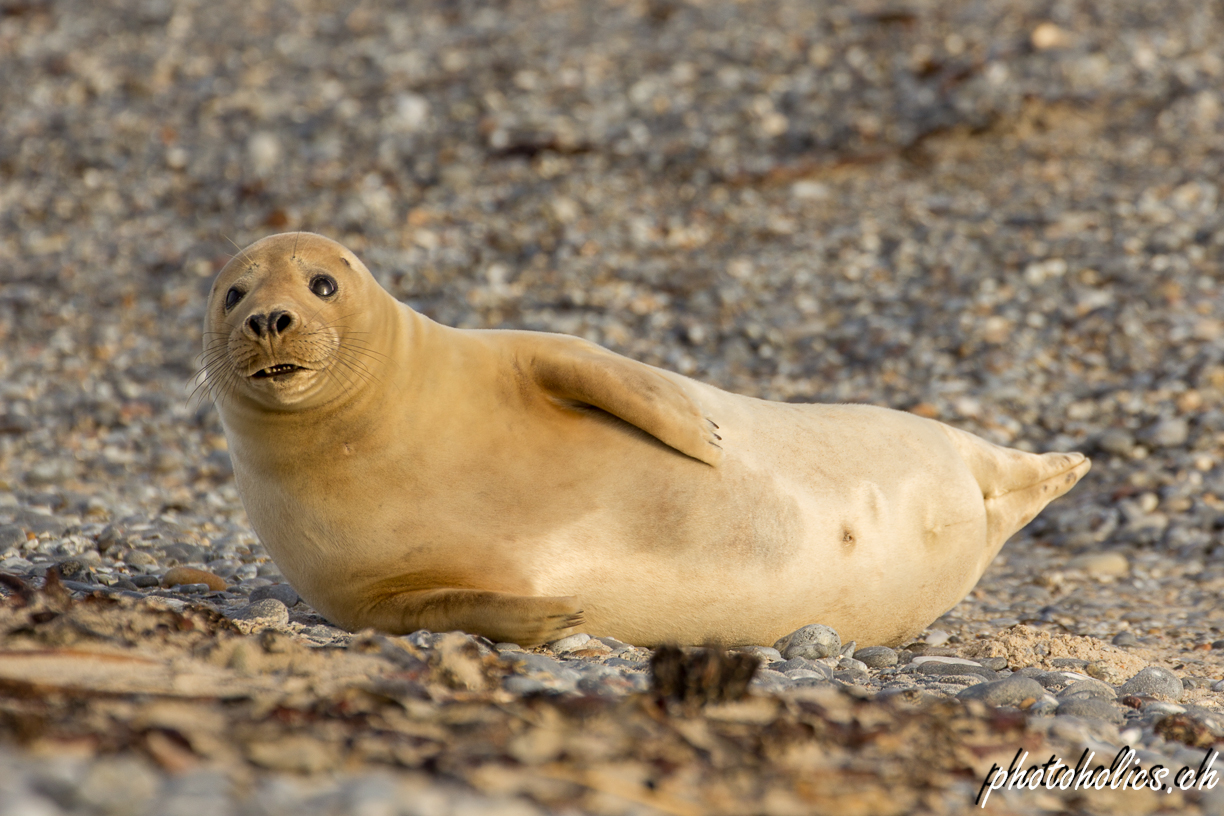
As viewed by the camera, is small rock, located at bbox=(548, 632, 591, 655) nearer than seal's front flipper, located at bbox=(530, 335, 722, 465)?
Yes

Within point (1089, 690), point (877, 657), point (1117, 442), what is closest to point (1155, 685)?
point (1089, 690)

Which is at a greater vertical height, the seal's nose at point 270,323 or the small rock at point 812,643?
the seal's nose at point 270,323

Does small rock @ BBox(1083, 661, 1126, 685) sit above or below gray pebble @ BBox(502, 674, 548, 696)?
above

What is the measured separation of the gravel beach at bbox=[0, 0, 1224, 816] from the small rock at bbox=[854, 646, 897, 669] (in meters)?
0.01

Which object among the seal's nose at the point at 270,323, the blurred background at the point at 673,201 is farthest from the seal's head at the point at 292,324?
the blurred background at the point at 673,201

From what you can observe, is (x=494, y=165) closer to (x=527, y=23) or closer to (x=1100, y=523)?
(x=527, y=23)

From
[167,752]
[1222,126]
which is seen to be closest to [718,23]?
[1222,126]

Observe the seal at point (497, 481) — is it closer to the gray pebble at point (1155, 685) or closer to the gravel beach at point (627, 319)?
the gravel beach at point (627, 319)

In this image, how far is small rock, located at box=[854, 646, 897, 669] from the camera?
3990mm

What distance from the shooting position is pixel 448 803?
1983mm

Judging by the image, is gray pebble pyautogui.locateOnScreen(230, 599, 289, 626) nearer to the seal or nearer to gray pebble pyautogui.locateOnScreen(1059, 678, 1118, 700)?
the seal

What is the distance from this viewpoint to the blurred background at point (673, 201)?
23.6ft

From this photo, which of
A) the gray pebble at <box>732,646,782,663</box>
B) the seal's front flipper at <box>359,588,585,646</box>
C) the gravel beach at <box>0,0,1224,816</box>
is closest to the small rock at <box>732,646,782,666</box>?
the gray pebble at <box>732,646,782,663</box>

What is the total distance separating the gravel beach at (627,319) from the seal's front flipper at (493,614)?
0.43 ft
